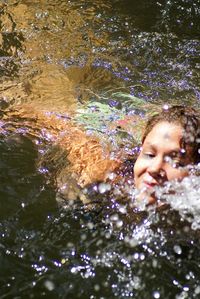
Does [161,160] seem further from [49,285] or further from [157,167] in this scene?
[49,285]

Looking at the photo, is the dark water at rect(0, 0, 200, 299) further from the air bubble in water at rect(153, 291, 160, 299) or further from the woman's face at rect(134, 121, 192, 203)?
the woman's face at rect(134, 121, 192, 203)

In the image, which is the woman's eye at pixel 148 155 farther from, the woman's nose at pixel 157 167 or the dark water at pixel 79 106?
the dark water at pixel 79 106

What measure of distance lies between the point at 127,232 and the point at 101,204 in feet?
1.02

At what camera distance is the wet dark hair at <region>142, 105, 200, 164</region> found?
2643 millimetres

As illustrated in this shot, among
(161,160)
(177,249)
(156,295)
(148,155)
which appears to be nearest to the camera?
(156,295)

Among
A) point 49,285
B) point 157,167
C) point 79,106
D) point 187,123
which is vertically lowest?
point 49,285

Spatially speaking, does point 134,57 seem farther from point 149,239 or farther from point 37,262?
point 37,262

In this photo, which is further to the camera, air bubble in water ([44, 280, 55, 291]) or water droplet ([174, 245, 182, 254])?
water droplet ([174, 245, 182, 254])

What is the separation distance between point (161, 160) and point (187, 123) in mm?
271

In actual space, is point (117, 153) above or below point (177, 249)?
above

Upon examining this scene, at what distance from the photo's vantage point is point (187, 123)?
271 centimetres

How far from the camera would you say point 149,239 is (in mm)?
2531

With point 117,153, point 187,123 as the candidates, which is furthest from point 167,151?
point 117,153

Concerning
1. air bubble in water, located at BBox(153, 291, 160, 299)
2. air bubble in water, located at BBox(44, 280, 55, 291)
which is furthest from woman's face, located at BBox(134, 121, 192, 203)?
air bubble in water, located at BBox(44, 280, 55, 291)
